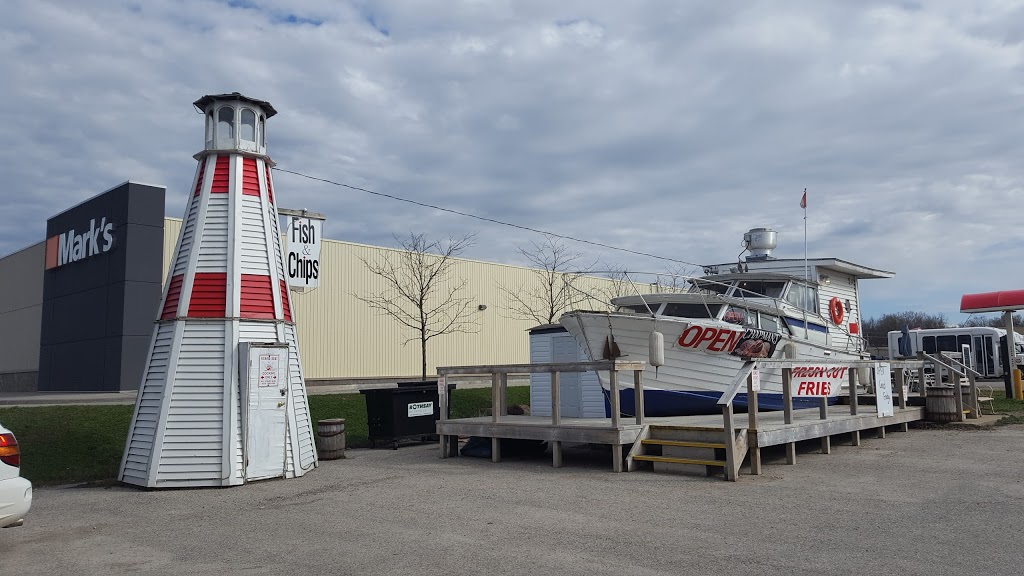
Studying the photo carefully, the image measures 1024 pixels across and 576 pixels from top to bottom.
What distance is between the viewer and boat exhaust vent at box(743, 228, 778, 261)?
19.5 m

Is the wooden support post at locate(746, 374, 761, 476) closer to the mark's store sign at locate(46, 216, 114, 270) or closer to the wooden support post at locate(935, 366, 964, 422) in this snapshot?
the wooden support post at locate(935, 366, 964, 422)

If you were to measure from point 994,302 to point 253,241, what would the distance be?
80.9 feet

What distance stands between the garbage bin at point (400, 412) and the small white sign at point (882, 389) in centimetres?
787

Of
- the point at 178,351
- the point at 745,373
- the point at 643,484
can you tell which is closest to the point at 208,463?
the point at 178,351

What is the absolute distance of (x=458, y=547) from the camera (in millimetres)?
6359

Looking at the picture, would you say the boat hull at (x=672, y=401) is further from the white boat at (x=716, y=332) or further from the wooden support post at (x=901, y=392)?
the wooden support post at (x=901, y=392)

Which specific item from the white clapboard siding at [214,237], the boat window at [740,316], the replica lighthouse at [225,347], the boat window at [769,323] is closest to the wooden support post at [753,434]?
the boat window at [740,316]

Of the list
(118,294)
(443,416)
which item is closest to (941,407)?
(443,416)

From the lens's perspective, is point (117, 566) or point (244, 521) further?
point (244, 521)

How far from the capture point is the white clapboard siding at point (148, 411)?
10.1 m

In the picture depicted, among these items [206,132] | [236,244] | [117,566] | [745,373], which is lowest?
[117,566]

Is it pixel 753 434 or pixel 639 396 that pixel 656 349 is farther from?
pixel 753 434

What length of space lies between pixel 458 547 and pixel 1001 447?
1034 cm

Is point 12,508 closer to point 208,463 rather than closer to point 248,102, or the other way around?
point 208,463
